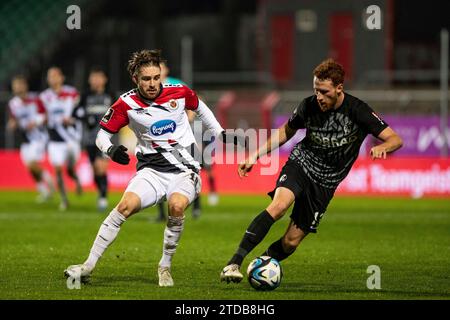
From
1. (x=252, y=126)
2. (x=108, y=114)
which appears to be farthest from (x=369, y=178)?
(x=108, y=114)

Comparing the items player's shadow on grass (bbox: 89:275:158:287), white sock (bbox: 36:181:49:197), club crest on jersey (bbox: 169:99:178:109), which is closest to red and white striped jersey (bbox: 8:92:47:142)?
white sock (bbox: 36:181:49:197)

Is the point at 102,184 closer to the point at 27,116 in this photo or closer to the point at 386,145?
the point at 27,116

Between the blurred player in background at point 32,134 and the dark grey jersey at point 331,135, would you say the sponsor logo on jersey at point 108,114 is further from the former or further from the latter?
the blurred player in background at point 32,134

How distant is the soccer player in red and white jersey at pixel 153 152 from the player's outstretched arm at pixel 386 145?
1593 mm

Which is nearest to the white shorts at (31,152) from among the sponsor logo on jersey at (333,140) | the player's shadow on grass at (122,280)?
the player's shadow on grass at (122,280)

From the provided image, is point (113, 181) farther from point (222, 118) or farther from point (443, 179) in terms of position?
point (443, 179)

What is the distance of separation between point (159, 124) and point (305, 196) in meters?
1.53

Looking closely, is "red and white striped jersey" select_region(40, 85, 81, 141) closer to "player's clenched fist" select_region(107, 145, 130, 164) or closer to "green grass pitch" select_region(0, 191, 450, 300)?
"green grass pitch" select_region(0, 191, 450, 300)

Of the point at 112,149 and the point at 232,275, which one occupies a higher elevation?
the point at 112,149

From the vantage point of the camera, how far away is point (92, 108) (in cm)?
1839

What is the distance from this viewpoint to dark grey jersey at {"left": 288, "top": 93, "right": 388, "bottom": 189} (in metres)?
9.06
